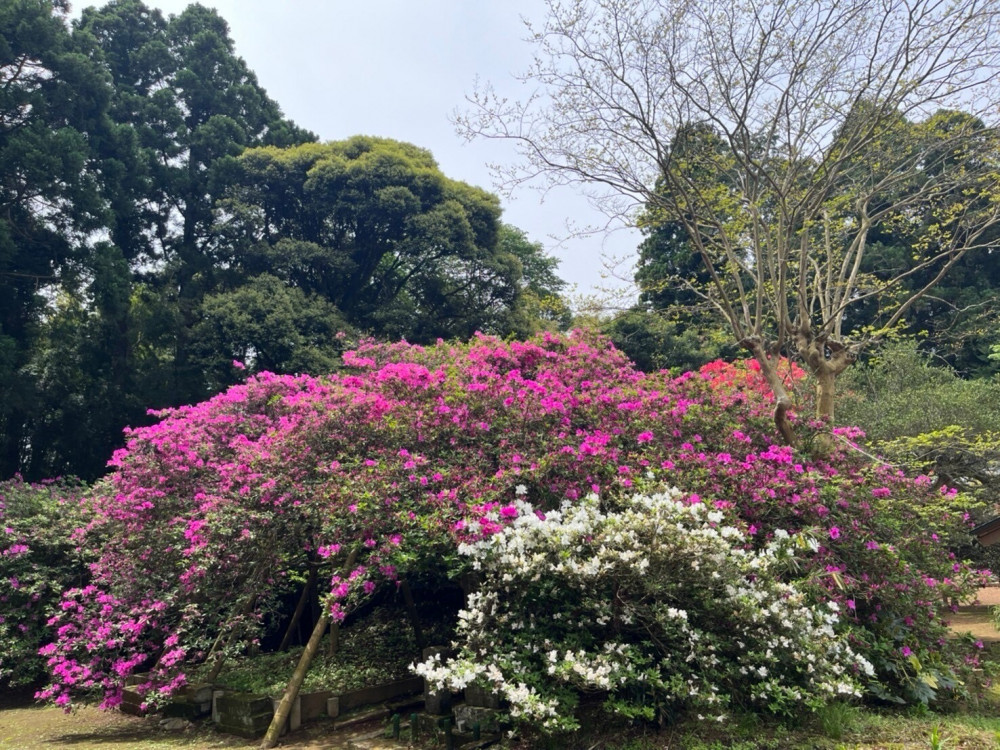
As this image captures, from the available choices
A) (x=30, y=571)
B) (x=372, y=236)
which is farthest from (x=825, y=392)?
(x=372, y=236)

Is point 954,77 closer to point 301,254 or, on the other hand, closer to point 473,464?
point 473,464

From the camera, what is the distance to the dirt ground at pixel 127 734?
5848 mm

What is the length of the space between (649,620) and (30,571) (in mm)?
8091

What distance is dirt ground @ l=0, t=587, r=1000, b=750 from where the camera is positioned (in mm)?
5848

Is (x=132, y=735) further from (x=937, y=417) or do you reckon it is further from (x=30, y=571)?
(x=937, y=417)

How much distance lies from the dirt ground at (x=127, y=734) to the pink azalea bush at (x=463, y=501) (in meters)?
0.51

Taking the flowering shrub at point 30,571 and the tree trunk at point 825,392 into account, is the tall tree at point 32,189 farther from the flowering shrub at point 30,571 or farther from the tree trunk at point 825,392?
the tree trunk at point 825,392

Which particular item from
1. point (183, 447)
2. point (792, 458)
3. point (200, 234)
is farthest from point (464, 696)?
point (200, 234)

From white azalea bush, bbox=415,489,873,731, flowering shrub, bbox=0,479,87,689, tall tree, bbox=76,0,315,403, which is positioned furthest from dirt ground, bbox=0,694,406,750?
tall tree, bbox=76,0,315,403

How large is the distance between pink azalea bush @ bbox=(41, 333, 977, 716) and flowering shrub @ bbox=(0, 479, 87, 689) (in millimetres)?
1791

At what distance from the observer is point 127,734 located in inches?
266

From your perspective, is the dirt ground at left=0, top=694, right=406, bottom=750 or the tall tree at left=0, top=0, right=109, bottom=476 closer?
the dirt ground at left=0, top=694, right=406, bottom=750

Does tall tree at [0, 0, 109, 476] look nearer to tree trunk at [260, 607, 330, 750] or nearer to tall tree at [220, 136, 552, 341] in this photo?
tall tree at [220, 136, 552, 341]

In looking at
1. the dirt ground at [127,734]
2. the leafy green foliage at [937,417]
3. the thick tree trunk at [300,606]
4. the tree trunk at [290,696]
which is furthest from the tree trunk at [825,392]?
the thick tree trunk at [300,606]
